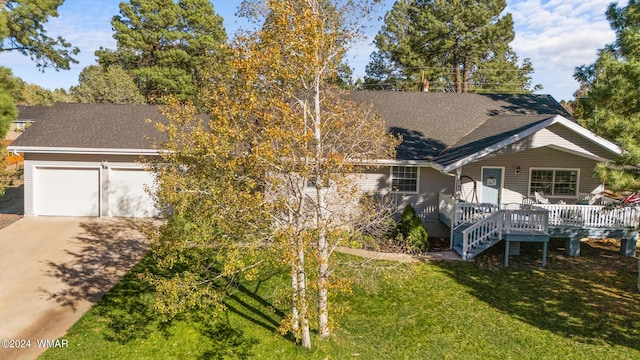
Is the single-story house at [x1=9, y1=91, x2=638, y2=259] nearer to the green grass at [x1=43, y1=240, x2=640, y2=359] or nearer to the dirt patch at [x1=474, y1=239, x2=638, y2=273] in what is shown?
the dirt patch at [x1=474, y1=239, x2=638, y2=273]

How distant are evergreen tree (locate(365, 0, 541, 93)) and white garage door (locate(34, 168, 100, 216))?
21627mm

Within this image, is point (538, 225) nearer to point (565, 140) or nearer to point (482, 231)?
point (482, 231)

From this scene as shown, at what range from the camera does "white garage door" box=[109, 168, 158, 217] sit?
17000 millimetres

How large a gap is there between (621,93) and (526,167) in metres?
4.92

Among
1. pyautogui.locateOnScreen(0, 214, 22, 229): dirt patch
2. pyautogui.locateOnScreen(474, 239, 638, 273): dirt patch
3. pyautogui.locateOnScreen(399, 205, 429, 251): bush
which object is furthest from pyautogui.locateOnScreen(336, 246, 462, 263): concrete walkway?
pyautogui.locateOnScreen(0, 214, 22, 229): dirt patch

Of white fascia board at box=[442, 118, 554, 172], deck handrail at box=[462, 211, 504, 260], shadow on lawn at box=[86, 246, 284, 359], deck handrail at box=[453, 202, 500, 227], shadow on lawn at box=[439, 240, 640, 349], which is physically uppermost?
white fascia board at box=[442, 118, 554, 172]

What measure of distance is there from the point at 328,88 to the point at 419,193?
348 inches

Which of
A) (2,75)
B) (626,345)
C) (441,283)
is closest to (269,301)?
(441,283)

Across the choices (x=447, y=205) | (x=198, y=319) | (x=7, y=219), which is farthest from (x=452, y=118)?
(x=7, y=219)

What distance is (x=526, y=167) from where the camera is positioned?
49.9 feet

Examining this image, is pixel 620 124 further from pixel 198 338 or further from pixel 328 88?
pixel 198 338

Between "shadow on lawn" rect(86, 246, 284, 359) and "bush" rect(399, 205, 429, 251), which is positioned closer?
"shadow on lawn" rect(86, 246, 284, 359)

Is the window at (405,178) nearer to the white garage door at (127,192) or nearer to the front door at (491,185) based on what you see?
the front door at (491,185)

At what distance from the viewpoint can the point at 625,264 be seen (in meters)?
12.2
